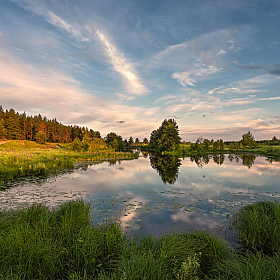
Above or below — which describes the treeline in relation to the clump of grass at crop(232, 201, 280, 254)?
above

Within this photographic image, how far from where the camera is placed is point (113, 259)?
5.47m

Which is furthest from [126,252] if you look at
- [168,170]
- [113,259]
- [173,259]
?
[168,170]

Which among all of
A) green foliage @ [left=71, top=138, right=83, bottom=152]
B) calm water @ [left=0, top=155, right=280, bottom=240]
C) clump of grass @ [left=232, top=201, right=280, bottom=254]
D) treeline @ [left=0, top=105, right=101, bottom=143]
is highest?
treeline @ [left=0, top=105, right=101, bottom=143]

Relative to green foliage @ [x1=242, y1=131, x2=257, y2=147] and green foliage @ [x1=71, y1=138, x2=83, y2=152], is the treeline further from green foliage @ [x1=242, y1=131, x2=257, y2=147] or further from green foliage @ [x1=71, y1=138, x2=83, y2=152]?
green foliage @ [x1=242, y1=131, x2=257, y2=147]

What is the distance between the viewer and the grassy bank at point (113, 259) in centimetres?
423

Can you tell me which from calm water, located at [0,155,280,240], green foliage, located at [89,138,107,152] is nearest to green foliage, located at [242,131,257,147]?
green foliage, located at [89,138,107,152]

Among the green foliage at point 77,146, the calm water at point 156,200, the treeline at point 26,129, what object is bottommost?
the calm water at point 156,200

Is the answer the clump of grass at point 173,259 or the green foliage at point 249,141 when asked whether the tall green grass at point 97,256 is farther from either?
the green foliage at point 249,141

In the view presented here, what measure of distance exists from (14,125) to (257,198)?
104592 millimetres

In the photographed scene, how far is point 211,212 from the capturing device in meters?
10.5

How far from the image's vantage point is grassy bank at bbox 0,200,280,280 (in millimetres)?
4234

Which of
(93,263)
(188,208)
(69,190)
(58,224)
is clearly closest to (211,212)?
(188,208)

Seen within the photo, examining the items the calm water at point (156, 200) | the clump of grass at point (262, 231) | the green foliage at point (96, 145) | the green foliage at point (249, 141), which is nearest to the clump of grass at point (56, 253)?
the calm water at point (156, 200)

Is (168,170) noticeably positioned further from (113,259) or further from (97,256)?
(97,256)
